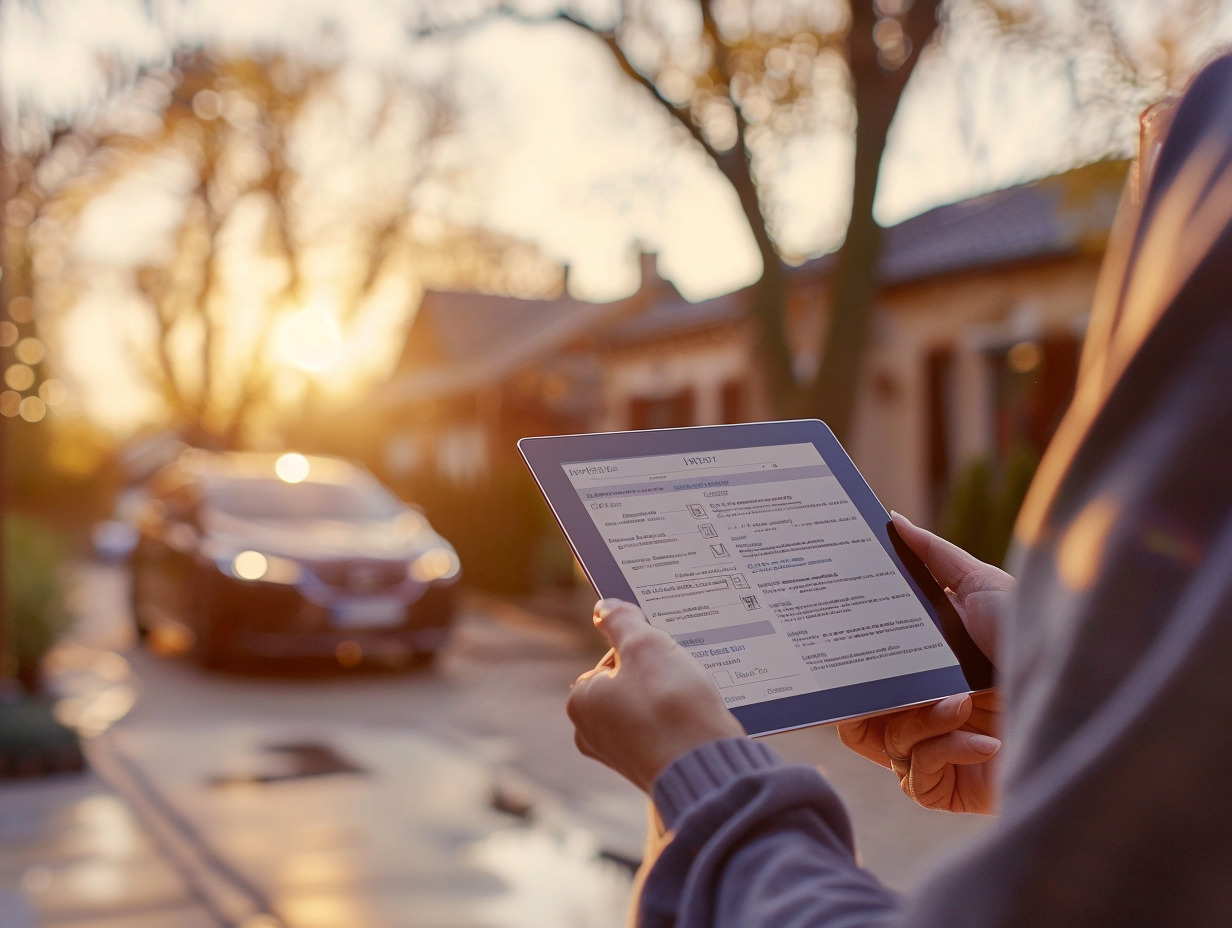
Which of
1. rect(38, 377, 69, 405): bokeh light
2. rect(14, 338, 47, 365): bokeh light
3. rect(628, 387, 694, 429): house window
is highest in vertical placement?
rect(14, 338, 47, 365): bokeh light

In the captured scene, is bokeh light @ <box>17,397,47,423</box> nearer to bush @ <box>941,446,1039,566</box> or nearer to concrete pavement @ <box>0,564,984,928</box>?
concrete pavement @ <box>0,564,984,928</box>

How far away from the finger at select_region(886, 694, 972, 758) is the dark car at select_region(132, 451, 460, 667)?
795 cm

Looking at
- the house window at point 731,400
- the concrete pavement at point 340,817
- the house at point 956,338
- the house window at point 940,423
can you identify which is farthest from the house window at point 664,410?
the concrete pavement at point 340,817

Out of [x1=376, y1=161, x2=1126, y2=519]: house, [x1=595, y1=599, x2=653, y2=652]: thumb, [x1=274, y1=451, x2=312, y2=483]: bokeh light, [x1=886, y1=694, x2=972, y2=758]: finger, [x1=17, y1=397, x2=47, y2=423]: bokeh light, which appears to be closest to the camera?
[x1=595, y1=599, x2=653, y2=652]: thumb

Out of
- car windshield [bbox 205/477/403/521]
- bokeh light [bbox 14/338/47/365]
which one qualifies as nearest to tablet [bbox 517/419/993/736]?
car windshield [bbox 205/477/403/521]

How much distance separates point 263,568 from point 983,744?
324 inches

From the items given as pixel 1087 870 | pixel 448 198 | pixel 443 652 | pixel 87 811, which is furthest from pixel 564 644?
pixel 448 198

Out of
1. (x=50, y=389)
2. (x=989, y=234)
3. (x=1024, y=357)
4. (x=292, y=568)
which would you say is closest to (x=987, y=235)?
(x=989, y=234)

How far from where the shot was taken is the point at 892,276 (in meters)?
14.3

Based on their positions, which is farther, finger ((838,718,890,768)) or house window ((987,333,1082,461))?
house window ((987,333,1082,461))

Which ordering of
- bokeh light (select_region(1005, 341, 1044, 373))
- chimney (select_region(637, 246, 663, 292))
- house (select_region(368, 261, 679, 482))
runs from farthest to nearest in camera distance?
house (select_region(368, 261, 679, 482)) → chimney (select_region(637, 246, 663, 292)) → bokeh light (select_region(1005, 341, 1044, 373))

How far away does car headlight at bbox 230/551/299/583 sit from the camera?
8992 millimetres

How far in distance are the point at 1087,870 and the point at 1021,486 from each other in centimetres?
948

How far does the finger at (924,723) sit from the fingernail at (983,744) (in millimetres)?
24
